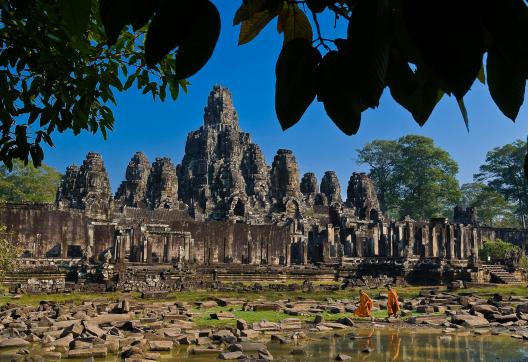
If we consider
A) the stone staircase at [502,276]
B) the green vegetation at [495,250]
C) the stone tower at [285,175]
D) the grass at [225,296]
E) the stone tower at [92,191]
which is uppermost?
the stone tower at [285,175]

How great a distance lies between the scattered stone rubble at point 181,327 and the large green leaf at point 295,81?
844 cm

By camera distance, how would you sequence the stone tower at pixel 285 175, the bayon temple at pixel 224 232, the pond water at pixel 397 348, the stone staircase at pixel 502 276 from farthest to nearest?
the stone tower at pixel 285 175
the stone staircase at pixel 502 276
the bayon temple at pixel 224 232
the pond water at pixel 397 348

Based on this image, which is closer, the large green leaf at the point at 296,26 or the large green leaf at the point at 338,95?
the large green leaf at the point at 338,95

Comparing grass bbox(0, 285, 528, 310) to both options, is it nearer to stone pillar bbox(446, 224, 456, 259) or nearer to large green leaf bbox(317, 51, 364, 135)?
stone pillar bbox(446, 224, 456, 259)

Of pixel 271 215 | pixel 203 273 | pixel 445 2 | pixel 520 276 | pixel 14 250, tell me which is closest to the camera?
pixel 445 2

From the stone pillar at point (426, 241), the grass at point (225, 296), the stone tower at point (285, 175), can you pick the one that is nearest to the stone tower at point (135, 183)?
the stone tower at point (285, 175)

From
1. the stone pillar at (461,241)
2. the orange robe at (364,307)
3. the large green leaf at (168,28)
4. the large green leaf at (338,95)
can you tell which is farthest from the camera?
the stone pillar at (461,241)

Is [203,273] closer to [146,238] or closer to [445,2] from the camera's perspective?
[146,238]

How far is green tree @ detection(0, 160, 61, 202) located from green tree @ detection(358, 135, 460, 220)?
40.8 m

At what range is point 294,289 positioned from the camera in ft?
79.9

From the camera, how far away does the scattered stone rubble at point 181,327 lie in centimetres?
965

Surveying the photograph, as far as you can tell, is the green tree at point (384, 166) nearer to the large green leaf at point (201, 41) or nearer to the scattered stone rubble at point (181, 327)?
the scattered stone rubble at point (181, 327)

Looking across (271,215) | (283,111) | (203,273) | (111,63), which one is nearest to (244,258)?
(203,273)

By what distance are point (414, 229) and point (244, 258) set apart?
16.4 meters
